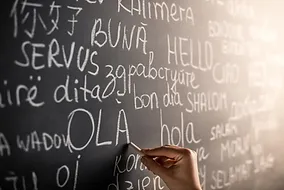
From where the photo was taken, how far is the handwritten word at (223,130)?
1592 mm

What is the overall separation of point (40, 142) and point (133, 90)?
34 centimetres

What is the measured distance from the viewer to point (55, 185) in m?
1.12

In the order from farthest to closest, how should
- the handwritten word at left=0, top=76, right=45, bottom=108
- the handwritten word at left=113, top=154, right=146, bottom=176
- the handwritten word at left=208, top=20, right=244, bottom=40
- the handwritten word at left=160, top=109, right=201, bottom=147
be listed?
the handwritten word at left=208, top=20, right=244, bottom=40 < the handwritten word at left=160, top=109, right=201, bottom=147 < the handwritten word at left=113, top=154, right=146, bottom=176 < the handwritten word at left=0, top=76, right=45, bottom=108

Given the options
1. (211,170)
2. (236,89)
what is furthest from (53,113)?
(236,89)

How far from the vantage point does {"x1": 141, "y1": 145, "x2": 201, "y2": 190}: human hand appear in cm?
129

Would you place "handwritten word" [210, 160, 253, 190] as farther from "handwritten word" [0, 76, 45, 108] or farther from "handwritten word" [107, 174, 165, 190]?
"handwritten word" [0, 76, 45, 108]

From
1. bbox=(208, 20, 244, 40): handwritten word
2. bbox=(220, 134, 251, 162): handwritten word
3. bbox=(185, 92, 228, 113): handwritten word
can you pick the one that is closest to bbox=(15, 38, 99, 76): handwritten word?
bbox=(185, 92, 228, 113): handwritten word

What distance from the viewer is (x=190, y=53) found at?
1.49 m

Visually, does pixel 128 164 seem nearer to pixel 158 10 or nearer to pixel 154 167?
pixel 154 167

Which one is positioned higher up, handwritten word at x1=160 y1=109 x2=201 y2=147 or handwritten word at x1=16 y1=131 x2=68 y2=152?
handwritten word at x1=16 y1=131 x2=68 y2=152

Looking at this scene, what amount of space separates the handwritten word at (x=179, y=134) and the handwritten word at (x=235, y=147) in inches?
6.3

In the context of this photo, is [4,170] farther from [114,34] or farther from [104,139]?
[114,34]

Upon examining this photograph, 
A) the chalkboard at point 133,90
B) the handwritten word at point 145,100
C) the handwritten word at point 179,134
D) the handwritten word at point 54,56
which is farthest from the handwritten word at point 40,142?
the handwritten word at point 179,134

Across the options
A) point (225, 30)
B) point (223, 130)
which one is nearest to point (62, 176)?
point (223, 130)
